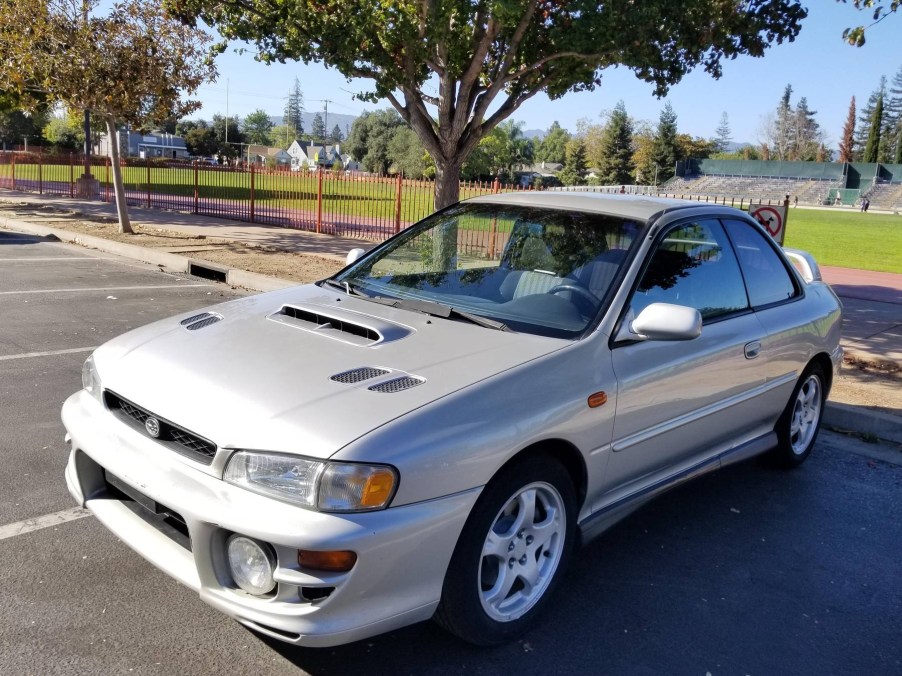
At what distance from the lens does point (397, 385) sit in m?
2.89

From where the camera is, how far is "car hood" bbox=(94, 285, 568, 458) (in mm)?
2662

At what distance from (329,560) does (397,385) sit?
67 centimetres

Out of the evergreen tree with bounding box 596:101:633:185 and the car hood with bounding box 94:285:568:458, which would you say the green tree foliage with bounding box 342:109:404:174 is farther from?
the car hood with bounding box 94:285:568:458

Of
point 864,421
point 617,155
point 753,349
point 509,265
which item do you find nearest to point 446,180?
point 864,421

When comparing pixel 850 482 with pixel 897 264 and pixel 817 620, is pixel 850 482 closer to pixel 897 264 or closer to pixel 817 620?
pixel 817 620

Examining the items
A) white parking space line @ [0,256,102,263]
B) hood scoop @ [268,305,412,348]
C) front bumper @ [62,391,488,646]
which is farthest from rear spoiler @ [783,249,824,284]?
white parking space line @ [0,256,102,263]

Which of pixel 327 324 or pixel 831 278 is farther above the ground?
pixel 327 324

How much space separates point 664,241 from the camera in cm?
400

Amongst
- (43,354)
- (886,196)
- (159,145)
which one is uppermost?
(159,145)

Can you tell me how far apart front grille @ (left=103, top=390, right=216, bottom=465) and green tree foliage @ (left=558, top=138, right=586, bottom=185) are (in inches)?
3870

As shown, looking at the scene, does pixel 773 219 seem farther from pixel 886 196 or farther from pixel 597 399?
pixel 886 196

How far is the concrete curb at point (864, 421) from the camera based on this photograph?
5902 mm

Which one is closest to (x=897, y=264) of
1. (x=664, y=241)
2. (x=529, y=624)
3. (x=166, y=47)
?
(x=166, y=47)

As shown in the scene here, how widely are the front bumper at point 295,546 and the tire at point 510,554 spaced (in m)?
0.11
